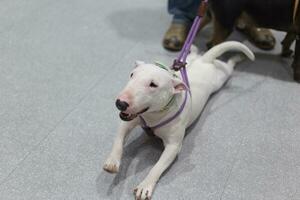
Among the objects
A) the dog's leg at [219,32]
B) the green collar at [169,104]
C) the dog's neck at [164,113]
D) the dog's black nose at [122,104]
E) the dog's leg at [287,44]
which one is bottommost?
the dog's leg at [287,44]

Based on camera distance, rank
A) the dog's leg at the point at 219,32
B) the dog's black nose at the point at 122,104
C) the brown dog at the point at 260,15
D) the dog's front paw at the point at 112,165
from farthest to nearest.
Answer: the dog's leg at the point at 219,32 → the brown dog at the point at 260,15 → the dog's front paw at the point at 112,165 → the dog's black nose at the point at 122,104

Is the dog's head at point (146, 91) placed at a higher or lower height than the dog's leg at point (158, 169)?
higher

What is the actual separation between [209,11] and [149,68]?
0.87 meters

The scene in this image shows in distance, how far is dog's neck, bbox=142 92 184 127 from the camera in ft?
4.17

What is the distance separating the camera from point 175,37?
2.00 meters

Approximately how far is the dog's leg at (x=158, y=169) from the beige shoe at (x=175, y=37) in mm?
735

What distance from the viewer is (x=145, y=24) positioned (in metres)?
2.20

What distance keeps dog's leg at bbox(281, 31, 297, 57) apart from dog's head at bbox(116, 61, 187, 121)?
0.86 m

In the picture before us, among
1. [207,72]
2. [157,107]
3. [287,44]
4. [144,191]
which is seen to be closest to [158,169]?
[144,191]

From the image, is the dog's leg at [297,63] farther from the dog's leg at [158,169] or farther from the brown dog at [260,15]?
the dog's leg at [158,169]

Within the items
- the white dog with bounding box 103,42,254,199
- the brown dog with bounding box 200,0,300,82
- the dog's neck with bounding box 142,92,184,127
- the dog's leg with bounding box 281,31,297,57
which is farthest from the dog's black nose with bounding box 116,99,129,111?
the dog's leg with bounding box 281,31,297,57

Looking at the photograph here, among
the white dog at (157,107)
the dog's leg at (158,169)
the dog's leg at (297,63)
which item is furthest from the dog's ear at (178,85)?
the dog's leg at (297,63)

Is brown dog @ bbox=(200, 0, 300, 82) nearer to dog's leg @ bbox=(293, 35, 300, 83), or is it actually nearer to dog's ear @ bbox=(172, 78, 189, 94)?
dog's leg @ bbox=(293, 35, 300, 83)

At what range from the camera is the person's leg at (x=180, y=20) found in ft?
6.55
